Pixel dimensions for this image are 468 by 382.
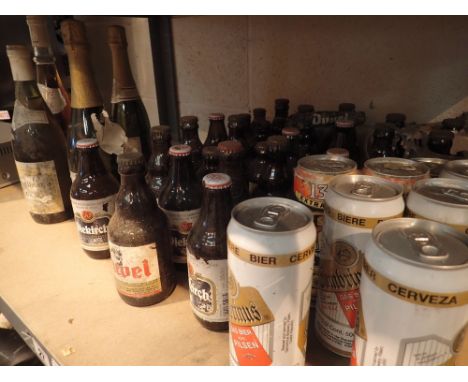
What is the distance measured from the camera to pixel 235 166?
0.69 meters

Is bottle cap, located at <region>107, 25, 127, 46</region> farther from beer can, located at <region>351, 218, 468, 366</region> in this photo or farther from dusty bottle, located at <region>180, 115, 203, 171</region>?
beer can, located at <region>351, 218, 468, 366</region>

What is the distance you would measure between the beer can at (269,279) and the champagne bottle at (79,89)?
0.56 m

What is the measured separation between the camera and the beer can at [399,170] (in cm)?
54

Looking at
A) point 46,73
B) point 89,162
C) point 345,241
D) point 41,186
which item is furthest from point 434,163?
point 46,73

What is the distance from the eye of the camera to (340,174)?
0.53 meters

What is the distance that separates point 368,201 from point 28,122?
0.82 meters

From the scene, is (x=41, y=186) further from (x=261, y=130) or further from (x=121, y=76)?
(x=261, y=130)

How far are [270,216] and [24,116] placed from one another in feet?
2.44

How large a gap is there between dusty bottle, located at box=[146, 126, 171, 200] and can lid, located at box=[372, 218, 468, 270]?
0.50 metres

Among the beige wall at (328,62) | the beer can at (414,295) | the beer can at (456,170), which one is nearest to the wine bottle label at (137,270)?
the beer can at (414,295)

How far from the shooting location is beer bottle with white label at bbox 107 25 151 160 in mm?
962

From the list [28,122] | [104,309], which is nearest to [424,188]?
[104,309]

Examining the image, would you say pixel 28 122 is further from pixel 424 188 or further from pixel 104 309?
pixel 424 188

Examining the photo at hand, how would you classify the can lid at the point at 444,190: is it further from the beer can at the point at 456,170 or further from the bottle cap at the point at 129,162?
the bottle cap at the point at 129,162
